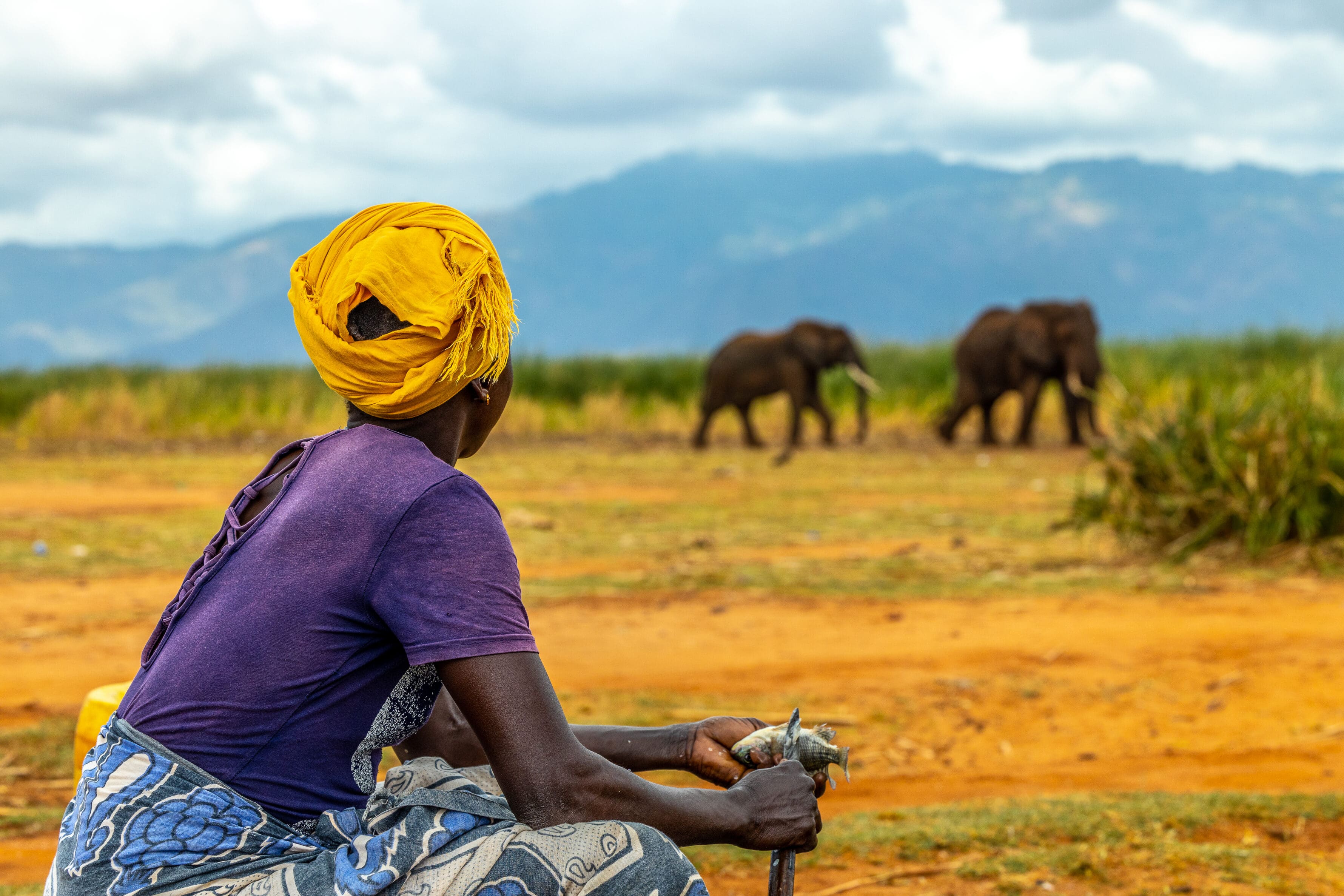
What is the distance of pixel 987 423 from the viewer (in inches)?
Result: 741

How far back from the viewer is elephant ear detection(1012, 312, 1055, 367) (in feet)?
59.0

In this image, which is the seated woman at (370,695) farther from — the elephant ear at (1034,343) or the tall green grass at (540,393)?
the elephant ear at (1034,343)

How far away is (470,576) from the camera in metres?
1.88

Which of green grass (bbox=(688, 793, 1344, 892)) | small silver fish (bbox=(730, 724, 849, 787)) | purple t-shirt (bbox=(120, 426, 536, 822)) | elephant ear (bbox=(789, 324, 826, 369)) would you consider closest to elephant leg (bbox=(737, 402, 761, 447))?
elephant ear (bbox=(789, 324, 826, 369))

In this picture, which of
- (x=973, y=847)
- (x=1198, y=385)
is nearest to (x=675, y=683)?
(x=973, y=847)

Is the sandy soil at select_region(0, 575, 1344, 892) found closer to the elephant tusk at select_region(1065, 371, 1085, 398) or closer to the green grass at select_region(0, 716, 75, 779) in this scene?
the green grass at select_region(0, 716, 75, 779)

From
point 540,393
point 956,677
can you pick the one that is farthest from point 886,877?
point 540,393

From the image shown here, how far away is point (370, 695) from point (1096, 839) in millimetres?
2517

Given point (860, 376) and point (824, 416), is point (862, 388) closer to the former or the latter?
point (860, 376)

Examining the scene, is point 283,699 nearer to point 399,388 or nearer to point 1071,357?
point 399,388

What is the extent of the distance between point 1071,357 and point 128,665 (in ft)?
46.5

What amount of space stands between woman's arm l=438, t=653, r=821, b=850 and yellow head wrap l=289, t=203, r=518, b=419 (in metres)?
0.43

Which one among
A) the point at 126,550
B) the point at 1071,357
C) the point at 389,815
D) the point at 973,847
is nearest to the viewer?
the point at 389,815

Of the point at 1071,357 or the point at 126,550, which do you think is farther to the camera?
the point at 1071,357
